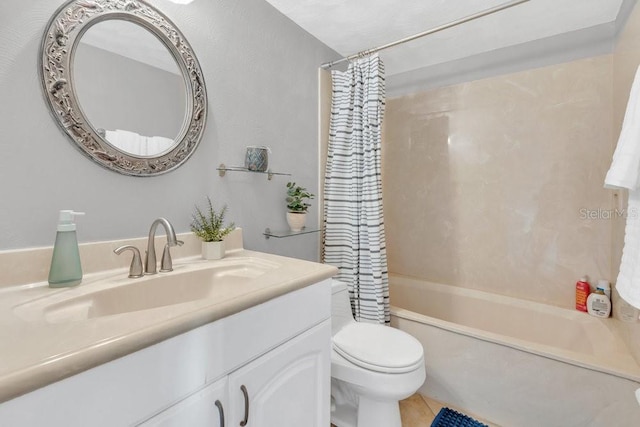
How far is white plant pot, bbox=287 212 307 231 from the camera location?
1718 millimetres

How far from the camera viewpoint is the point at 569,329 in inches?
71.7

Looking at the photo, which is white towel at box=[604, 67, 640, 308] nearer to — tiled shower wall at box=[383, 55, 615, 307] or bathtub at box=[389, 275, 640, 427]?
bathtub at box=[389, 275, 640, 427]

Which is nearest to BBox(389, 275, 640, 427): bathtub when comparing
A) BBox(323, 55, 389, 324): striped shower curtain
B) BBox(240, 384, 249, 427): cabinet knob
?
BBox(323, 55, 389, 324): striped shower curtain

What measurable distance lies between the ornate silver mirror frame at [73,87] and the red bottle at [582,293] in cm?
236

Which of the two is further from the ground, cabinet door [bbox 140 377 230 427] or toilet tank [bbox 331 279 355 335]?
cabinet door [bbox 140 377 230 427]

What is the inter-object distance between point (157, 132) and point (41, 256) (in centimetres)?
56

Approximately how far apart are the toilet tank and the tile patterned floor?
59 cm

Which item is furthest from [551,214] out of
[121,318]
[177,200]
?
[121,318]

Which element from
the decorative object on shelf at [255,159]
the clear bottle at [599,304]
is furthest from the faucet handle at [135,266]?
the clear bottle at [599,304]

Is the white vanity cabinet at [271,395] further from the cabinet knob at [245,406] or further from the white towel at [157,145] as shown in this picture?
the white towel at [157,145]

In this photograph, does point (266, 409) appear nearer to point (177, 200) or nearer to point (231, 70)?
point (177, 200)

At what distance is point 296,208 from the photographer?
1.74 meters

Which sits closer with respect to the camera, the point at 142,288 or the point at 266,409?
the point at 266,409

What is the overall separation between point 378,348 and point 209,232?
0.94m
